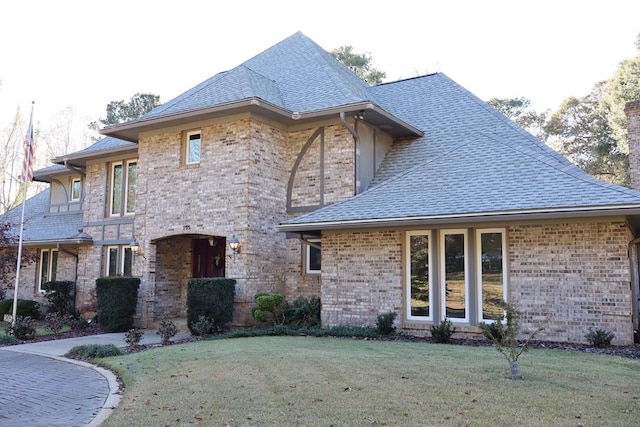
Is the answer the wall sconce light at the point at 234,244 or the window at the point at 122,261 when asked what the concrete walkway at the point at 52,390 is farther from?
the window at the point at 122,261

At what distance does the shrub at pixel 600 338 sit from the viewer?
967 centimetres

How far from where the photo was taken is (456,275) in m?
11.6

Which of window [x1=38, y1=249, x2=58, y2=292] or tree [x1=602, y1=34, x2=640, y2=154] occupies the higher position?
tree [x1=602, y1=34, x2=640, y2=154]

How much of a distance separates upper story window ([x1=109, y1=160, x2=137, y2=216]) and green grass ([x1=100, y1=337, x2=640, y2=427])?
381 inches

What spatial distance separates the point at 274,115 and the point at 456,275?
20.9 ft

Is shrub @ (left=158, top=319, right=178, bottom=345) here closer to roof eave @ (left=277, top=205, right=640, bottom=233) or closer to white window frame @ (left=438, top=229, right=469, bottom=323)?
roof eave @ (left=277, top=205, right=640, bottom=233)

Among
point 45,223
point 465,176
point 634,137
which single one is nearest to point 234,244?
point 465,176

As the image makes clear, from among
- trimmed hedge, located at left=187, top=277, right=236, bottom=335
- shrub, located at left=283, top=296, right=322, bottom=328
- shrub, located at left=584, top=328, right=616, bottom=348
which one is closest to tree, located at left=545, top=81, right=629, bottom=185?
shrub, located at left=584, top=328, right=616, bottom=348

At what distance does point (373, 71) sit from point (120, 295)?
2198cm

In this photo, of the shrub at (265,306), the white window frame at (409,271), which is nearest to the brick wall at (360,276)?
the white window frame at (409,271)

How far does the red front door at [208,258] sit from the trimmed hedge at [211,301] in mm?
3570

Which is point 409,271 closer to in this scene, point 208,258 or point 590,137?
point 208,258

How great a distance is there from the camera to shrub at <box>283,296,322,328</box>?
13.5m

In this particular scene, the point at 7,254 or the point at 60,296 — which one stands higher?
the point at 7,254
